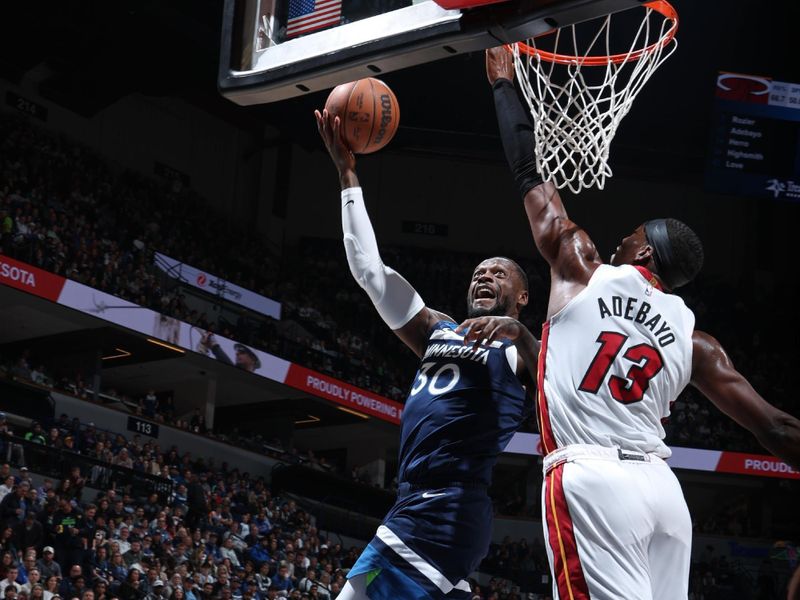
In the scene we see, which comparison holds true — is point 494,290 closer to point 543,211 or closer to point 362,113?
point 543,211

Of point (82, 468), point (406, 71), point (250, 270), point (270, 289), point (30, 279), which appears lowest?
point (82, 468)

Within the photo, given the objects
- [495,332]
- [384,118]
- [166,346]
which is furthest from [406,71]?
[495,332]

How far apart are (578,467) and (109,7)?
1916 cm

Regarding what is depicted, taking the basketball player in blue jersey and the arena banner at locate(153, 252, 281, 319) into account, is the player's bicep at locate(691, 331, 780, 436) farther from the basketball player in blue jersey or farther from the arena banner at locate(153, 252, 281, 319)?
the arena banner at locate(153, 252, 281, 319)

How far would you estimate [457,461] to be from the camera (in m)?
4.18

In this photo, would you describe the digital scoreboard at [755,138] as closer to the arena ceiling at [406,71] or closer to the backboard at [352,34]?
the arena ceiling at [406,71]

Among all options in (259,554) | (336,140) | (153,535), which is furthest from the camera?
(259,554)

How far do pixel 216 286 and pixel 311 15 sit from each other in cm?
1845

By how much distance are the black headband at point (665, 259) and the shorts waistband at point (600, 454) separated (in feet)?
2.06

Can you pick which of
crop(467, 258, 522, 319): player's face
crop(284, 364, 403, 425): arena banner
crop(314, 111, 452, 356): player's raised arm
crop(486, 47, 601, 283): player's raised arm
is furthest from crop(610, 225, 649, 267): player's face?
crop(284, 364, 403, 425): arena banner

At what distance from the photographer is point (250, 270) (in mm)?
24703

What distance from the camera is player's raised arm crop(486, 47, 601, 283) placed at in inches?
138

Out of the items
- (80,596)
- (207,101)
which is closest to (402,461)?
(80,596)

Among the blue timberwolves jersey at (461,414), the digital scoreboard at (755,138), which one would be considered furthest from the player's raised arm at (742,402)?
the digital scoreboard at (755,138)
